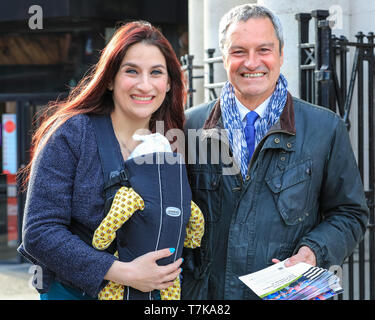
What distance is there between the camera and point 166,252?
257cm

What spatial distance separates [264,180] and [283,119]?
0.96ft

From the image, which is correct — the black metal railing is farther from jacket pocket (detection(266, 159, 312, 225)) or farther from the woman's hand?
the woman's hand

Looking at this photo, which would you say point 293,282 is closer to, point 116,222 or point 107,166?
point 116,222

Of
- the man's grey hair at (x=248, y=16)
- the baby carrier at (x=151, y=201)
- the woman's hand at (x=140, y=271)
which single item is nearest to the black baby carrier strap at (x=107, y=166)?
the baby carrier at (x=151, y=201)

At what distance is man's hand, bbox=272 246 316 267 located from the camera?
8.97 ft

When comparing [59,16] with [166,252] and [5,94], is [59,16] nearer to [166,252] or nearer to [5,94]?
[5,94]

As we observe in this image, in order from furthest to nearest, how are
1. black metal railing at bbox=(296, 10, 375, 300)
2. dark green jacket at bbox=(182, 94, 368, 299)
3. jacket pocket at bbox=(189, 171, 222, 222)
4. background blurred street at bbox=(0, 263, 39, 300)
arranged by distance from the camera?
background blurred street at bbox=(0, 263, 39, 300), black metal railing at bbox=(296, 10, 375, 300), jacket pocket at bbox=(189, 171, 222, 222), dark green jacket at bbox=(182, 94, 368, 299)

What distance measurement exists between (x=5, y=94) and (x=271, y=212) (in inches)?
289

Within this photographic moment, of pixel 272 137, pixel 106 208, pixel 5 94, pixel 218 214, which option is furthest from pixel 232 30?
pixel 5 94

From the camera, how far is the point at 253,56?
2.93 metres

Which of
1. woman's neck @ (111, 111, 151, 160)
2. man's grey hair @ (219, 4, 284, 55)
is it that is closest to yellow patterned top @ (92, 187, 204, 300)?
woman's neck @ (111, 111, 151, 160)

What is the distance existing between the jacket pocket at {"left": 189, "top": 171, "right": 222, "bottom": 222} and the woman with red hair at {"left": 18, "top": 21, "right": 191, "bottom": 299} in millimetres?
385

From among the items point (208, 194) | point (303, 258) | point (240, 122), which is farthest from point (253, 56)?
point (303, 258)

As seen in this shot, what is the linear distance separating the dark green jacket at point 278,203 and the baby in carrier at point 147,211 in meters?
0.34
